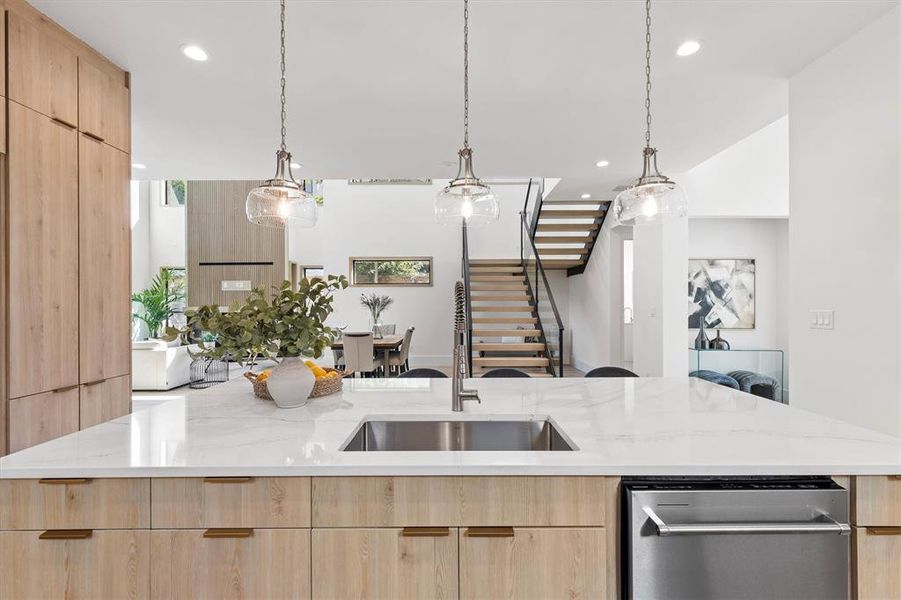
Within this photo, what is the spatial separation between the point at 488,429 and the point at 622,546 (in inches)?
23.8

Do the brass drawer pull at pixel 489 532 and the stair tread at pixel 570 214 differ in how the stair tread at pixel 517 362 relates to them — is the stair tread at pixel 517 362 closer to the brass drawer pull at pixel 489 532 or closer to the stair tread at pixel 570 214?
the stair tread at pixel 570 214

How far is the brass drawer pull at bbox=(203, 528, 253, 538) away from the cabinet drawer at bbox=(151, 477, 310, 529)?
0.01 meters

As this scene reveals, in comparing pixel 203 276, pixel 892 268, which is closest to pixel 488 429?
pixel 892 268

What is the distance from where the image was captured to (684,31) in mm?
2516

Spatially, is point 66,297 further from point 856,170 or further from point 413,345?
point 413,345

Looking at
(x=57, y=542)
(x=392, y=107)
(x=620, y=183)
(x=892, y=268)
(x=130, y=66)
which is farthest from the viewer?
(x=620, y=183)

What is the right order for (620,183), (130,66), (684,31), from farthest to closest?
(620,183), (130,66), (684,31)

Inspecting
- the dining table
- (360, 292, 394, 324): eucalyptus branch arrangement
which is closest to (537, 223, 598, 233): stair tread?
the dining table

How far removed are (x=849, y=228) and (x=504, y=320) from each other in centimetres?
446

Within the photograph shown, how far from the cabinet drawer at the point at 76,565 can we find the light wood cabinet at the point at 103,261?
167cm

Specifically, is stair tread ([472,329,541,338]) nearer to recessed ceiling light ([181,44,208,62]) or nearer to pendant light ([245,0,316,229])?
pendant light ([245,0,316,229])

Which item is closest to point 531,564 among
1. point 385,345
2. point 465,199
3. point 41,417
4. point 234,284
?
point 465,199

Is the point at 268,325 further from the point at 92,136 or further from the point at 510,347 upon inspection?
the point at 510,347

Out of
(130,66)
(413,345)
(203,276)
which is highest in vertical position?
(130,66)
